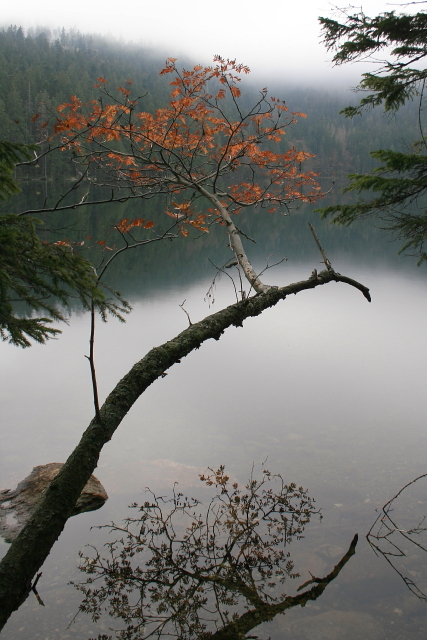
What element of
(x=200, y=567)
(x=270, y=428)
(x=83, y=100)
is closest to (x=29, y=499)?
(x=200, y=567)

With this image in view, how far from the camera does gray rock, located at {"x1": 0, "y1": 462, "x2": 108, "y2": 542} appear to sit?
423 cm

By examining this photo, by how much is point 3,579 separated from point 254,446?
4141 mm

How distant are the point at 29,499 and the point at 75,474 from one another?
2.36 meters

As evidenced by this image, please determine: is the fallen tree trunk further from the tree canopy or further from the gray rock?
the tree canopy

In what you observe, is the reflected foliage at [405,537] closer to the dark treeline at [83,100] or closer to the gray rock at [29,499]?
the gray rock at [29,499]

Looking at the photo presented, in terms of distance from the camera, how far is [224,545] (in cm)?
393

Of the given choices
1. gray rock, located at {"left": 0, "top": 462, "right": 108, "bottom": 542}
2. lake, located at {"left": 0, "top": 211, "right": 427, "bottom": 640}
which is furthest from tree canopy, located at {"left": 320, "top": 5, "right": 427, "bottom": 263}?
gray rock, located at {"left": 0, "top": 462, "right": 108, "bottom": 542}

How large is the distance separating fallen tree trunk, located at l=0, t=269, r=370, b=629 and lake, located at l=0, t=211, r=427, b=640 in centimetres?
112

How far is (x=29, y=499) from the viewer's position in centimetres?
450

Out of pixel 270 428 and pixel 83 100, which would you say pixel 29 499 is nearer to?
pixel 270 428

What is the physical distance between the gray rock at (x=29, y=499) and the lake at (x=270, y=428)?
14cm

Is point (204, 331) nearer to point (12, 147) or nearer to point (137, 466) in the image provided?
point (12, 147)

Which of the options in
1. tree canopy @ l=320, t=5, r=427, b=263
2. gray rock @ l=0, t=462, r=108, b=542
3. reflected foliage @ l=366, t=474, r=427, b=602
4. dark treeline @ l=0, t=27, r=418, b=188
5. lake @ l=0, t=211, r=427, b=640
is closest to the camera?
lake @ l=0, t=211, r=427, b=640

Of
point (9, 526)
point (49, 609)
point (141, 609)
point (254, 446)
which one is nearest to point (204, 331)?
point (141, 609)
